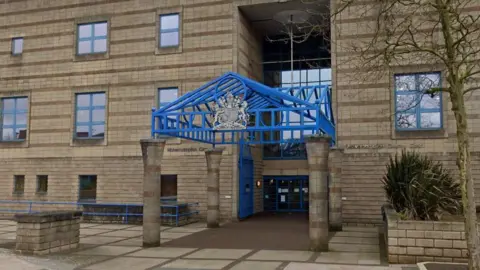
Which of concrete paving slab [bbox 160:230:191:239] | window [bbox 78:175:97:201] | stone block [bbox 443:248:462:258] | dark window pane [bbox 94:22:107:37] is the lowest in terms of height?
concrete paving slab [bbox 160:230:191:239]

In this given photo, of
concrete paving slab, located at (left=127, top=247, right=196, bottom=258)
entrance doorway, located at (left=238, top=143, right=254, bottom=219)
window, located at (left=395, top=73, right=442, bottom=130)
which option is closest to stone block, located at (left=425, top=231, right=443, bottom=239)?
concrete paving slab, located at (left=127, top=247, right=196, bottom=258)

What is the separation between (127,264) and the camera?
11789 millimetres

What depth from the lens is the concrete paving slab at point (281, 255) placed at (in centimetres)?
1245

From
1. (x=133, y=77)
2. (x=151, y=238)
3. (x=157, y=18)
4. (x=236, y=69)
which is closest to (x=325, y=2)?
(x=236, y=69)

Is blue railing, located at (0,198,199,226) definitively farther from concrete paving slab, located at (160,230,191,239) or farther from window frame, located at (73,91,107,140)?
window frame, located at (73,91,107,140)

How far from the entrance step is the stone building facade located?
1852mm

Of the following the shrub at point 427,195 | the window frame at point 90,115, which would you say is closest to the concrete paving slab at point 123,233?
the window frame at point 90,115

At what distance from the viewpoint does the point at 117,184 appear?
23594mm

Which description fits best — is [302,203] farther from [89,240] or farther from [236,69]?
[89,240]

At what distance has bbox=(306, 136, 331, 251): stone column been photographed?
13.6 m

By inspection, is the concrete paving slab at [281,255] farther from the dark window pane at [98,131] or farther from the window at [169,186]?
the dark window pane at [98,131]

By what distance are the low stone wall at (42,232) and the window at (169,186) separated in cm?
943

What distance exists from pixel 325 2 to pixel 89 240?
14474 millimetres

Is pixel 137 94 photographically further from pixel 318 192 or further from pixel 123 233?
pixel 318 192
